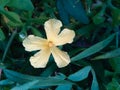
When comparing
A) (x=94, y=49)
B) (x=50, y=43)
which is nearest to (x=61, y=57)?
(x=50, y=43)

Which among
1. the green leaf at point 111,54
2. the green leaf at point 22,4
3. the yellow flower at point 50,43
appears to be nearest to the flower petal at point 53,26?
the yellow flower at point 50,43

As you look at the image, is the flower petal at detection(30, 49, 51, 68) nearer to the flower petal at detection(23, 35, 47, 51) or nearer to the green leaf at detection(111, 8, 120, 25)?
the flower petal at detection(23, 35, 47, 51)

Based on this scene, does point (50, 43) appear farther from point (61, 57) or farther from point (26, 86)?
point (26, 86)

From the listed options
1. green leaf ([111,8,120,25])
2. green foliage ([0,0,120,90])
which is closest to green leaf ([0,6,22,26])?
green foliage ([0,0,120,90])

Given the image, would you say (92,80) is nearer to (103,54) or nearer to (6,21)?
(103,54)

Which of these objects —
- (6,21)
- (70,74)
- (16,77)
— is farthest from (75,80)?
(6,21)

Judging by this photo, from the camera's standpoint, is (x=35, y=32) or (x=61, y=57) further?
(x=35, y=32)
